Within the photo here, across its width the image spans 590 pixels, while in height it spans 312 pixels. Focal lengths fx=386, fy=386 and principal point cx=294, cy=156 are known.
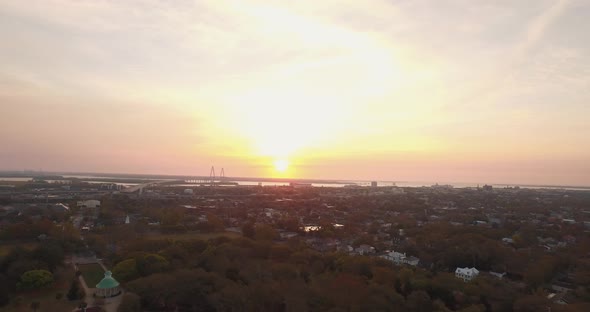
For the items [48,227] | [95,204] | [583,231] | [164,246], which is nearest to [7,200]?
[95,204]

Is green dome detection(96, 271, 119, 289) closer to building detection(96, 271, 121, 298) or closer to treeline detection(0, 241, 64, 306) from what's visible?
building detection(96, 271, 121, 298)

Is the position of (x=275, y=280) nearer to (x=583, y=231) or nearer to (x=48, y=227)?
(x=48, y=227)

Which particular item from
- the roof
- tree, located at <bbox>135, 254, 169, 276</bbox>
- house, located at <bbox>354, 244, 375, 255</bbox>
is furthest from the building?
the roof

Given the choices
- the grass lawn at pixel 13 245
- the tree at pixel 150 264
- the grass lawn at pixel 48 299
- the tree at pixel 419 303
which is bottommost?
the grass lawn at pixel 48 299

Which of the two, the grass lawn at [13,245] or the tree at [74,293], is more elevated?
the grass lawn at [13,245]

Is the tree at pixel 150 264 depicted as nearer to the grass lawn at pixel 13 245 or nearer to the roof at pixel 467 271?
the grass lawn at pixel 13 245

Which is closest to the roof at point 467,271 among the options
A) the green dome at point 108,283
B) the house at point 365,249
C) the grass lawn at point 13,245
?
the house at point 365,249
